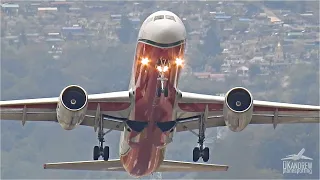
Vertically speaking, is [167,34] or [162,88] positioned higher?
[167,34]

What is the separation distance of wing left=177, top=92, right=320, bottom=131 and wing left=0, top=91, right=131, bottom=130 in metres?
2.02

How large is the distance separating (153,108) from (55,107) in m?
4.02

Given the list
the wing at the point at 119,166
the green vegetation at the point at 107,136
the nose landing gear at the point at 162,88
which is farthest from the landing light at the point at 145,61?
the green vegetation at the point at 107,136

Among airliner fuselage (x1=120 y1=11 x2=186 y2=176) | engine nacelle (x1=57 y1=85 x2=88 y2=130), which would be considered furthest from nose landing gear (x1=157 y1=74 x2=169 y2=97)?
engine nacelle (x1=57 y1=85 x2=88 y2=130)

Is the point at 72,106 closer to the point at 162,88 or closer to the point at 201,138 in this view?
the point at 162,88

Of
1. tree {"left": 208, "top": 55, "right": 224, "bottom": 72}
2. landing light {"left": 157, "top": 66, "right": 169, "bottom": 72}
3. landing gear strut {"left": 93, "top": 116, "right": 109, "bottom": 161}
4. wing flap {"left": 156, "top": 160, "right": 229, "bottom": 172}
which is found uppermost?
landing light {"left": 157, "top": 66, "right": 169, "bottom": 72}

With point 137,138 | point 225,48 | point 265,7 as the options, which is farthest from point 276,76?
point 137,138

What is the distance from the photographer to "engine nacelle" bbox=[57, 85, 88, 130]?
5088cm

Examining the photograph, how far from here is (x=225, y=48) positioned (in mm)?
103625

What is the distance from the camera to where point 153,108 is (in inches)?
2039

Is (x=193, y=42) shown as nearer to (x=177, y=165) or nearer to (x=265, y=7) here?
(x=265, y=7)

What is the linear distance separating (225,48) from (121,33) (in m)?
7.44

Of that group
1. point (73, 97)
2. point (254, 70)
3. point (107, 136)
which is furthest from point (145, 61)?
point (254, 70)

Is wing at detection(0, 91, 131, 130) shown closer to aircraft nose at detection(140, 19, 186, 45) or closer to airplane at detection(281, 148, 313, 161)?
aircraft nose at detection(140, 19, 186, 45)
